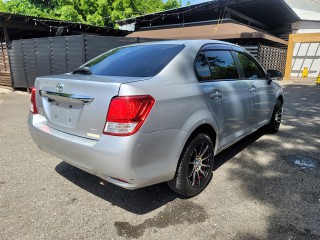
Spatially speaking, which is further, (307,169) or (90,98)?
(307,169)

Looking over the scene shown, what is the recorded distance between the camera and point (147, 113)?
2.44 metres

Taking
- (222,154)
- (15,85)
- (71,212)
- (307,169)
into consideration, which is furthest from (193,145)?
(15,85)

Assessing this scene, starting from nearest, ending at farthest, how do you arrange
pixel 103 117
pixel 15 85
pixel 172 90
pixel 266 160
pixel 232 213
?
1. pixel 103 117
2. pixel 172 90
3. pixel 232 213
4. pixel 266 160
5. pixel 15 85

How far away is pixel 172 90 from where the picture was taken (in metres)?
2.72

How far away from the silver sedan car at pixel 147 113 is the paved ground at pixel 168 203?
14.5 inches

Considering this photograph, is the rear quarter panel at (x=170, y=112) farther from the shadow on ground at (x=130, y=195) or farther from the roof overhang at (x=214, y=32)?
the roof overhang at (x=214, y=32)

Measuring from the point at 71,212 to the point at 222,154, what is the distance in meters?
2.51

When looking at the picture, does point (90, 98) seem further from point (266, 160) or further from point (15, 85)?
point (15, 85)

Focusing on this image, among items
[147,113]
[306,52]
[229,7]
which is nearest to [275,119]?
[147,113]

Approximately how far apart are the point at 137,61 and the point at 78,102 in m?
0.88

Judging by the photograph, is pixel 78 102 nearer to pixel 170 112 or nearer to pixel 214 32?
pixel 170 112

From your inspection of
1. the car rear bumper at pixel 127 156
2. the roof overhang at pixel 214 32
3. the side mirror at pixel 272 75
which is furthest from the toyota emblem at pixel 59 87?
the roof overhang at pixel 214 32

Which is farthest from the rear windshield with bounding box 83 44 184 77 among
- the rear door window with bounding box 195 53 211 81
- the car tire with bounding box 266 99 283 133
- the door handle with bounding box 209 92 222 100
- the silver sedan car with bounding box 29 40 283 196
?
the car tire with bounding box 266 99 283 133

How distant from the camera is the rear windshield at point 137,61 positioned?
292cm
